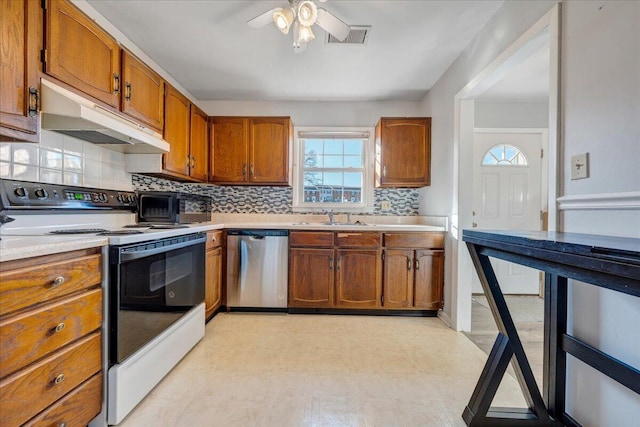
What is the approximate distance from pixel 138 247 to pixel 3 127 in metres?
0.71

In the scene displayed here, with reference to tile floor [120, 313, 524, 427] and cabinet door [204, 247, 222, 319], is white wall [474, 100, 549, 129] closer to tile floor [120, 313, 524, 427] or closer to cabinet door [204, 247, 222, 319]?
tile floor [120, 313, 524, 427]

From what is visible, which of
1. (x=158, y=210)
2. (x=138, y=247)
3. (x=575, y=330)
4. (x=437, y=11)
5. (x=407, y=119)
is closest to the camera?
(x=575, y=330)

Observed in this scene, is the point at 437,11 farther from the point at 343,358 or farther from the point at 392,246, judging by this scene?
the point at 343,358

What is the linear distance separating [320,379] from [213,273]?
4.62 feet

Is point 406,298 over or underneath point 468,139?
underneath

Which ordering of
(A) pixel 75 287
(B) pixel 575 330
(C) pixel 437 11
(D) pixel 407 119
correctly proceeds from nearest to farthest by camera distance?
(A) pixel 75 287 < (B) pixel 575 330 < (C) pixel 437 11 < (D) pixel 407 119

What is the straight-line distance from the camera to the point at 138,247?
59.6 inches

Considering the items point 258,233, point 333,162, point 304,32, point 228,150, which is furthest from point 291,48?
point 258,233

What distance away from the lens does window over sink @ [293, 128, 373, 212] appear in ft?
11.7

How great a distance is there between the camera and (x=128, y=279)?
146cm

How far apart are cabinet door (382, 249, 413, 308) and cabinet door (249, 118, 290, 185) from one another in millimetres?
1408

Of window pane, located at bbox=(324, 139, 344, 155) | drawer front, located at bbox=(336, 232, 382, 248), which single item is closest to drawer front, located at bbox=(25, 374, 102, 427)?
drawer front, located at bbox=(336, 232, 382, 248)

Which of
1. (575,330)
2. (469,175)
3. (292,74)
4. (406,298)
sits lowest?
(406,298)

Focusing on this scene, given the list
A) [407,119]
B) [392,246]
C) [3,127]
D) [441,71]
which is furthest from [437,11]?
[3,127]
